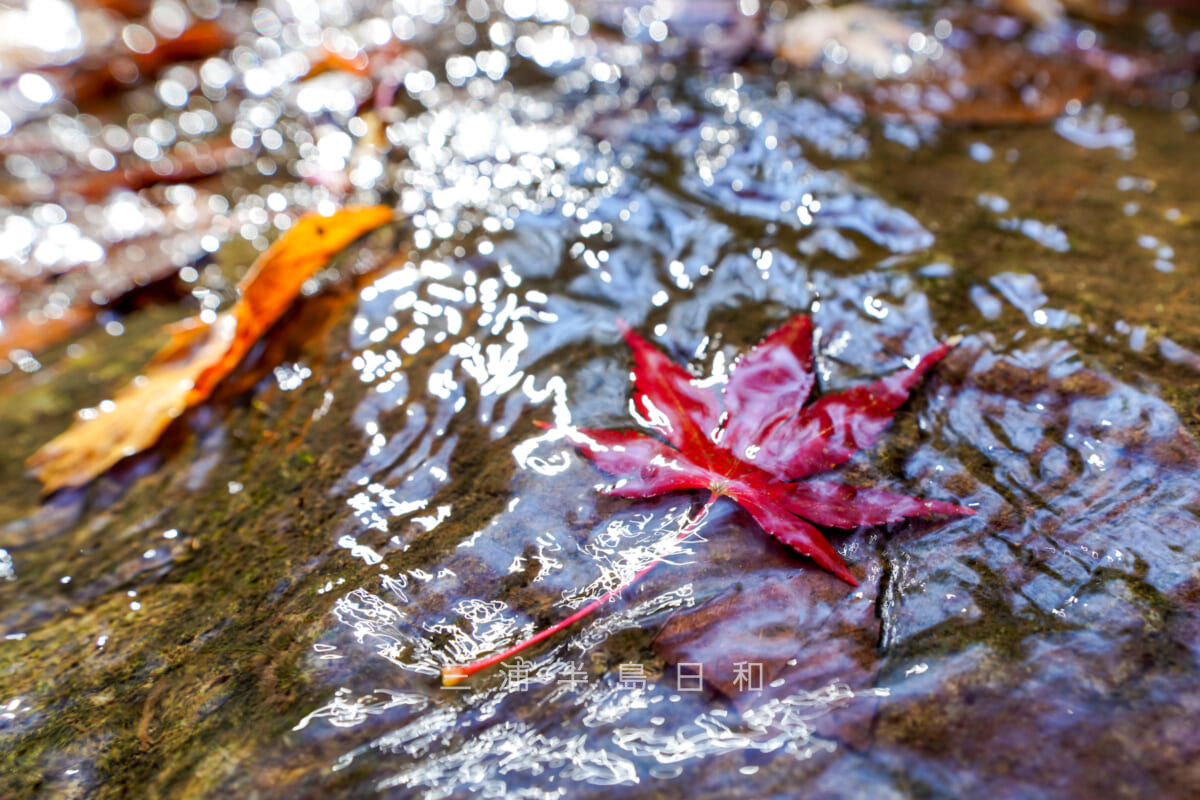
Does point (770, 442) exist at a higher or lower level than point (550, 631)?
higher

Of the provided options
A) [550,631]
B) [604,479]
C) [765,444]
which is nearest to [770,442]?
[765,444]

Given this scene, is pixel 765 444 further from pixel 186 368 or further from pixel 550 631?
pixel 186 368

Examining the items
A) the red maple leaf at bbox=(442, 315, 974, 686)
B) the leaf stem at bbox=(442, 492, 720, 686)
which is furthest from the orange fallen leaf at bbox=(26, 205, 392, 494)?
the leaf stem at bbox=(442, 492, 720, 686)

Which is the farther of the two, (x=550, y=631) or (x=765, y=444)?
(x=765, y=444)

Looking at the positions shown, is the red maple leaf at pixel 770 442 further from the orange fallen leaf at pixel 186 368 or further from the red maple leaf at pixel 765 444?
the orange fallen leaf at pixel 186 368

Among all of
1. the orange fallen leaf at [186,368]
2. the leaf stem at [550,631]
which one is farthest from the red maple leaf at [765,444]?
the orange fallen leaf at [186,368]
